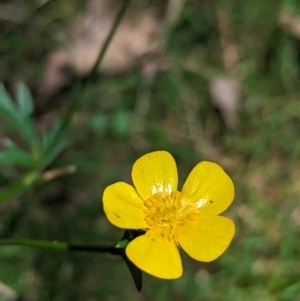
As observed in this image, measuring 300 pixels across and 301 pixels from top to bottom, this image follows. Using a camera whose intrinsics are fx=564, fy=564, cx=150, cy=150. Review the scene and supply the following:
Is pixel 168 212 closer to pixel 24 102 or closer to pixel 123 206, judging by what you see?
pixel 123 206

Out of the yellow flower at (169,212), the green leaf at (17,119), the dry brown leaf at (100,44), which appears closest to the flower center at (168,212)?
the yellow flower at (169,212)

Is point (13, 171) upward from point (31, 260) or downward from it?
upward

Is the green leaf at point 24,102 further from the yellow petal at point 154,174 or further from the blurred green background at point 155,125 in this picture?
the yellow petal at point 154,174

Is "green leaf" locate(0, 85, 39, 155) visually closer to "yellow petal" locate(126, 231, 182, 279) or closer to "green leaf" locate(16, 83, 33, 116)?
"green leaf" locate(16, 83, 33, 116)

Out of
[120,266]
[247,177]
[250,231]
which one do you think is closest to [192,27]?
[247,177]

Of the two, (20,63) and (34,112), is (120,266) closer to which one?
(34,112)

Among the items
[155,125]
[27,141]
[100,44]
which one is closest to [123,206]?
[27,141]
